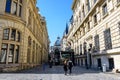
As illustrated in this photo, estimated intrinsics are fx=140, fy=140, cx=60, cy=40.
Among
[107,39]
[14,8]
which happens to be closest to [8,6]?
[14,8]

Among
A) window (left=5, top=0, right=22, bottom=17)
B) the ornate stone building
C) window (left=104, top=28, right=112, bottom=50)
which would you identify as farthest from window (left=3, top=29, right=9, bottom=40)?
window (left=104, top=28, right=112, bottom=50)

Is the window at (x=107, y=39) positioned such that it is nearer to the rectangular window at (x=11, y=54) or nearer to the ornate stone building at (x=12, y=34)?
the ornate stone building at (x=12, y=34)

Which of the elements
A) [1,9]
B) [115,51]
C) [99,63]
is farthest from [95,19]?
[1,9]

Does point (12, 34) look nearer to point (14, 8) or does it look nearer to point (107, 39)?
point (14, 8)

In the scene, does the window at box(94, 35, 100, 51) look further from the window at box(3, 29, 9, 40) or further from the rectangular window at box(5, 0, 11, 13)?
the rectangular window at box(5, 0, 11, 13)

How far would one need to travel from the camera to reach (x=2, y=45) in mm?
16422

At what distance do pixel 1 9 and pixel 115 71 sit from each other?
14805 millimetres

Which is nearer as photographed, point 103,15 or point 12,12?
point 12,12

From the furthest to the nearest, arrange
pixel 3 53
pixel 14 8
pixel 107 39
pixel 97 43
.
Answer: pixel 97 43 → pixel 14 8 → pixel 107 39 → pixel 3 53

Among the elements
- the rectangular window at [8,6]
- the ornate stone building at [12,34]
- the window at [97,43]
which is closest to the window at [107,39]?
the window at [97,43]

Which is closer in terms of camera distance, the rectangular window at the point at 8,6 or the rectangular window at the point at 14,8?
the rectangular window at the point at 8,6

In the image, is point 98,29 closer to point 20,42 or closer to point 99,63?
point 99,63

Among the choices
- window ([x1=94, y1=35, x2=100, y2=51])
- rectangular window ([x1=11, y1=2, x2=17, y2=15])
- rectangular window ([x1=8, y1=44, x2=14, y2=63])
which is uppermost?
rectangular window ([x1=11, y1=2, x2=17, y2=15])

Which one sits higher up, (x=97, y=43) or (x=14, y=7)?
(x=14, y=7)
